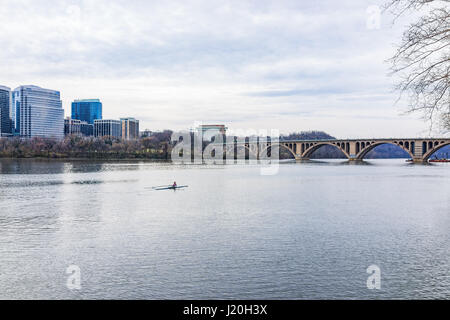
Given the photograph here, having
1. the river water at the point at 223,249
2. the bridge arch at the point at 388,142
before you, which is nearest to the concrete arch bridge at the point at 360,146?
the bridge arch at the point at 388,142

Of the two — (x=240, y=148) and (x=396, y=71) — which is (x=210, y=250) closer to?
(x=396, y=71)

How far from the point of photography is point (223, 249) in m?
17.3

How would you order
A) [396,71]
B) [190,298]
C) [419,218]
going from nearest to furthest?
[396,71] < [190,298] < [419,218]

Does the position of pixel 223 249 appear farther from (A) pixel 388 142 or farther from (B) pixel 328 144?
(B) pixel 328 144

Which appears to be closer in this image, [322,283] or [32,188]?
[322,283]

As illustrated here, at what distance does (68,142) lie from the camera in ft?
484

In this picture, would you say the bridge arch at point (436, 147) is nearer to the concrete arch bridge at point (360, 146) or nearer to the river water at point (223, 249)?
the concrete arch bridge at point (360, 146)

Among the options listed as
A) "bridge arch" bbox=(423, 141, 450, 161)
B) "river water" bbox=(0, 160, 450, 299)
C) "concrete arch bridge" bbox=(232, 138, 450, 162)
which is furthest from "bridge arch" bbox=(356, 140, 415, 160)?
"river water" bbox=(0, 160, 450, 299)

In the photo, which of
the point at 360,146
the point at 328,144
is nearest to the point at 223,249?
the point at 360,146

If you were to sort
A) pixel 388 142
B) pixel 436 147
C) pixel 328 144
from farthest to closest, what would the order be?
pixel 328 144
pixel 388 142
pixel 436 147

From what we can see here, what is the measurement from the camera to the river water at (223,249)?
42.3 feet

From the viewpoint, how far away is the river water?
42.3 ft

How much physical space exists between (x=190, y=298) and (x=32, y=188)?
113ft
